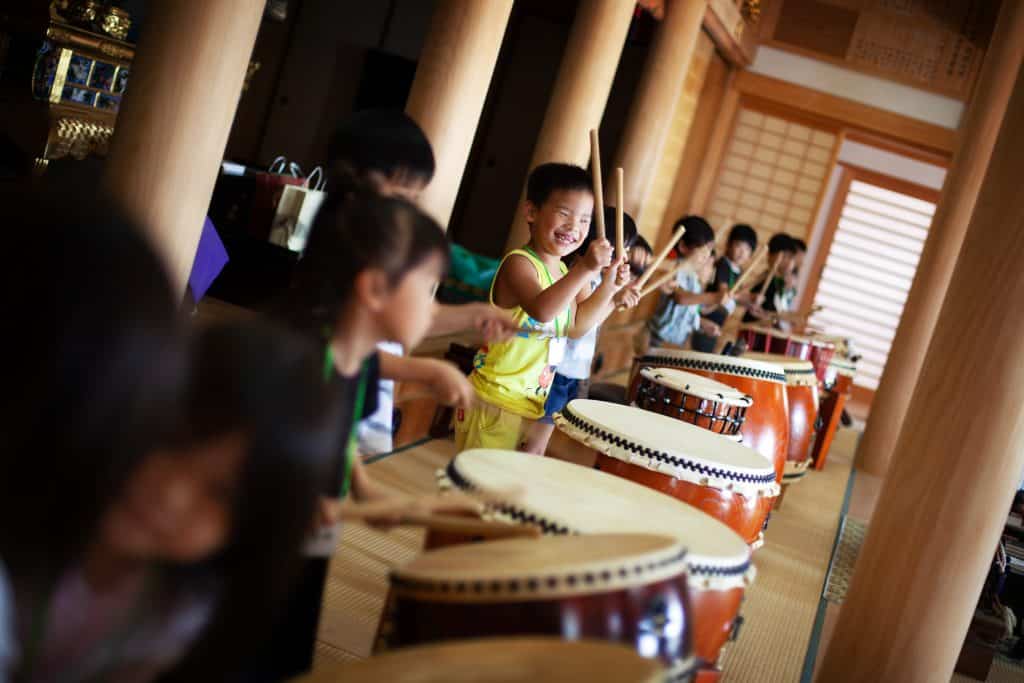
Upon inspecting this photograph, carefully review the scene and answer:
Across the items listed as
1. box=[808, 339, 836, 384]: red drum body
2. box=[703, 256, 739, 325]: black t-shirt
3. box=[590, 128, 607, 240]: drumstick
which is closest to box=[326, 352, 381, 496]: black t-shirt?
box=[590, 128, 607, 240]: drumstick

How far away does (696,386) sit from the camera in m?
3.38

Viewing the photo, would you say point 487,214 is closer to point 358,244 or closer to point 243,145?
point 243,145

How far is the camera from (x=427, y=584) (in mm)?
1539

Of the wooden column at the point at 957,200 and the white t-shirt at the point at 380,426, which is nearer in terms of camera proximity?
the white t-shirt at the point at 380,426

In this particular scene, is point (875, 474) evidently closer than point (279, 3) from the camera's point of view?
Yes

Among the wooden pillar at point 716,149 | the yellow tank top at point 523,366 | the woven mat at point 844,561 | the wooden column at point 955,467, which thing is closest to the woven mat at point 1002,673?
the woven mat at point 844,561

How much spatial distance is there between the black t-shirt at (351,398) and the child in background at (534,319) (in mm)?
1124

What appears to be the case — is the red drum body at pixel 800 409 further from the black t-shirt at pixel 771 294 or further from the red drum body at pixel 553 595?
the red drum body at pixel 553 595

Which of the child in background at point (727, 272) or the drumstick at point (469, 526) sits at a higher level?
the child in background at point (727, 272)

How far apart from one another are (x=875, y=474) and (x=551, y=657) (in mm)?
6619

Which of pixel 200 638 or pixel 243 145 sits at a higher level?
pixel 243 145

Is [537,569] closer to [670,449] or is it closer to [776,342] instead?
[670,449]

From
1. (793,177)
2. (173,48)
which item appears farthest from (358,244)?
(793,177)

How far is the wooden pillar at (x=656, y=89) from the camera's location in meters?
6.83
